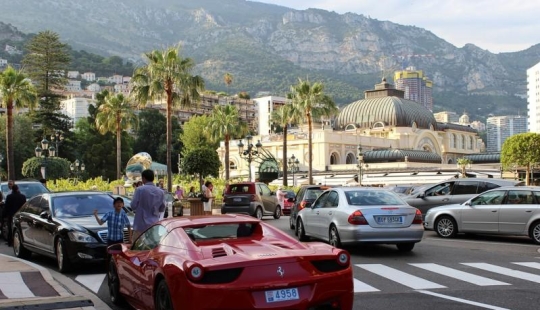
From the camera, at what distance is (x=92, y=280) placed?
1077 centimetres

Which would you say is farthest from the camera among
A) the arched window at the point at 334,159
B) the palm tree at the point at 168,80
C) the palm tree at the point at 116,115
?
the arched window at the point at 334,159

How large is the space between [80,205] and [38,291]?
11.9ft

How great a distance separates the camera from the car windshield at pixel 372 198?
13.9m

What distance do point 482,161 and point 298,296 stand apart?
11314cm

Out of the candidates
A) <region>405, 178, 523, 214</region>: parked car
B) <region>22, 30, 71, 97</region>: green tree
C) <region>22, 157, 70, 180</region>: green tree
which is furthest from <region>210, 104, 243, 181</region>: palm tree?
<region>405, 178, 523, 214</region>: parked car

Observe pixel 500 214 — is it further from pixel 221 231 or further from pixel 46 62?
pixel 46 62

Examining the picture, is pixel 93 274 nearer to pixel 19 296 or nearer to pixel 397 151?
pixel 19 296


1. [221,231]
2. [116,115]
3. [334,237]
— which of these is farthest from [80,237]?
[116,115]

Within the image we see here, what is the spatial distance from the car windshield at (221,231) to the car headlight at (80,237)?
15.7 ft

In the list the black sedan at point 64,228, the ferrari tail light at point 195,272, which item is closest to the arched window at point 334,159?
the black sedan at point 64,228

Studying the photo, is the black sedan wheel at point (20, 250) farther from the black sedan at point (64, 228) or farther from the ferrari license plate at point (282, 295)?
the ferrari license plate at point (282, 295)

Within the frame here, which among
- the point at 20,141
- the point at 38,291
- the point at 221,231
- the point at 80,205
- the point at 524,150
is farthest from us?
the point at 20,141

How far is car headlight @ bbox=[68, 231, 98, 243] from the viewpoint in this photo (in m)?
11.3

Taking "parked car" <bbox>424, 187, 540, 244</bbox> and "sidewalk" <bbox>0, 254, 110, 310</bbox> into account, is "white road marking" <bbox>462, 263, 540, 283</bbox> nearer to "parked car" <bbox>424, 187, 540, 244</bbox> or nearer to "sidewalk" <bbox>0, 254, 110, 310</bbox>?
"parked car" <bbox>424, 187, 540, 244</bbox>
